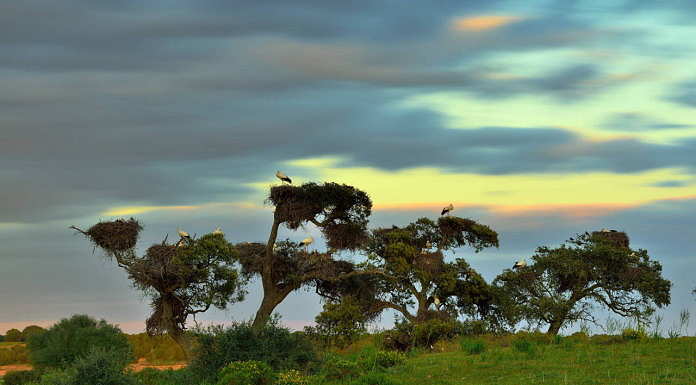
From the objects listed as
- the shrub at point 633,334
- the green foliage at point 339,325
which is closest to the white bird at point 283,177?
the green foliage at point 339,325

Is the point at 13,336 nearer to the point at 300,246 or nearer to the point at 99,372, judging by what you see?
the point at 300,246

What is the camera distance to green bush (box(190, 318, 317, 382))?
24.6 metres

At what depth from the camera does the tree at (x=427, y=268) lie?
43.5 meters

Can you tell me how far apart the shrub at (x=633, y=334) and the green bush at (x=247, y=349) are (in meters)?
9.93

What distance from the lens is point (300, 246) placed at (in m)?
45.3

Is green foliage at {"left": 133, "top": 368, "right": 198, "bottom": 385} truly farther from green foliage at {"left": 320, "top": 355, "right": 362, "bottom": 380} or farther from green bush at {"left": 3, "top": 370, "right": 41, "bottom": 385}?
green bush at {"left": 3, "top": 370, "right": 41, "bottom": 385}

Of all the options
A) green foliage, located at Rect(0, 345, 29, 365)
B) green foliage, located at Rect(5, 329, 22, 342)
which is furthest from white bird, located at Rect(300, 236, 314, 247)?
green foliage, located at Rect(5, 329, 22, 342)

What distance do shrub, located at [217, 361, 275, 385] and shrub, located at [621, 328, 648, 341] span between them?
1141cm

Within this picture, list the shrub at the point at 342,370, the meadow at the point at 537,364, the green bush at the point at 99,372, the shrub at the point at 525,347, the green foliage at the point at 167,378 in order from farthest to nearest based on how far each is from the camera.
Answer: the green foliage at the point at 167,378 → the shrub at the point at 525,347 → the shrub at the point at 342,370 → the green bush at the point at 99,372 → the meadow at the point at 537,364

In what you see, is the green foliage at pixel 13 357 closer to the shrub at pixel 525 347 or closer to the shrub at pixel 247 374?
the shrub at pixel 247 374

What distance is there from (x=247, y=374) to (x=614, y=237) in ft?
104

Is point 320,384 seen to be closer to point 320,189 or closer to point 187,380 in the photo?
point 187,380

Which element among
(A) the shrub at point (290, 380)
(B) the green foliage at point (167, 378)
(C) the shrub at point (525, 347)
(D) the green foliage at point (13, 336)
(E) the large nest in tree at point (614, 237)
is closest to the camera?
(A) the shrub at point (290, 380)

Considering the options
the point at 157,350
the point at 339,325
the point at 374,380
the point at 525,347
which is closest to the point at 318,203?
the point at 339,325
